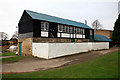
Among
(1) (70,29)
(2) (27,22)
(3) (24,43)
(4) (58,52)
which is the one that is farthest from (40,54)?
(1) (70,29)

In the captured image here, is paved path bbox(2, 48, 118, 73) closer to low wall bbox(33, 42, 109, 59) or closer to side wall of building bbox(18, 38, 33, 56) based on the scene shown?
low wall bbox(33, 42, 109, 59)

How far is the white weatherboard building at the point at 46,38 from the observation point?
13252 millimetres

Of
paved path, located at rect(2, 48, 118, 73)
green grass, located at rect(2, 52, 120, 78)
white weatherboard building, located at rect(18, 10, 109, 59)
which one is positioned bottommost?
paved path, located at rect(2, 48, 118, 73)

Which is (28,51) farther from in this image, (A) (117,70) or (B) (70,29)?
(A) (117,70)

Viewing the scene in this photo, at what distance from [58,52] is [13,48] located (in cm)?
2366

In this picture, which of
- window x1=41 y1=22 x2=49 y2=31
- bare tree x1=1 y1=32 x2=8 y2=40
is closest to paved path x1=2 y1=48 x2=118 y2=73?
window x1=41 y1=22 x2=49 y2=31

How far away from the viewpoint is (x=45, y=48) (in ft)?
41.2

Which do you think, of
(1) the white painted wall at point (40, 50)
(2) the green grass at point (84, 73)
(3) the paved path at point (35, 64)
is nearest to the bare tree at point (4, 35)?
(1) the white painted wall at point (40, 50)

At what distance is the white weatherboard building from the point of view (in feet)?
43.5

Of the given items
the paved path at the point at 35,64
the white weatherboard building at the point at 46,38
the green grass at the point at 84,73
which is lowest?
the paved path at the point at 35,64

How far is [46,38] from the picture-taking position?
53.3 ft

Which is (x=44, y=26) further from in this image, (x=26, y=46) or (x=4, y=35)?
(x=4, y=35)

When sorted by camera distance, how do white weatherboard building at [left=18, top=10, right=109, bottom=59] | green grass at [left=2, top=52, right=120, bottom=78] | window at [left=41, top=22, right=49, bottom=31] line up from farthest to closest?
window at [left=41, top=22, right=49, bottom=31] < white weatherboard building at [left=18, top=10, right=109, bottom=59] < green grass at [left=2, top=52, right=120, bottom=78]

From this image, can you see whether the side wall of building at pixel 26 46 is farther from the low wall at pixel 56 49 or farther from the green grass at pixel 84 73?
the green grass at pixel 84 73
